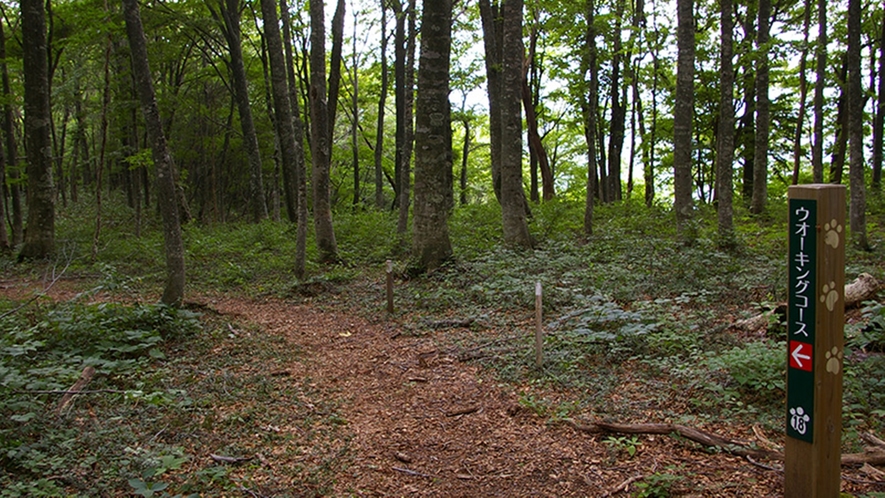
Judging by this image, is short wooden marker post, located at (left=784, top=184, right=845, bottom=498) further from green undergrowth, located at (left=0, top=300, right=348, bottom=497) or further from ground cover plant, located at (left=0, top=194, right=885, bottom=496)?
green undergrowth, located at (left=0, top=300, right=348, bottom=497)

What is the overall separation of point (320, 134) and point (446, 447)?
9035 millimetres

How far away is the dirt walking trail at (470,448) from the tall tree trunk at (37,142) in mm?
10826

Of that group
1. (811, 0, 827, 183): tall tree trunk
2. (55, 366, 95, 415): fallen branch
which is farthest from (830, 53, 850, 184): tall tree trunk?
(55, 366, 95, 415): fallen branch

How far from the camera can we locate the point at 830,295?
290 centimetres

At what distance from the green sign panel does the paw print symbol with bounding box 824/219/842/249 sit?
2.3 inches

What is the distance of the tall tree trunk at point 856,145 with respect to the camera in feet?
36.6

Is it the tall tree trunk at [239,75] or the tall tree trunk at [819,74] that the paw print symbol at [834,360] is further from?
the tall tree trunk at [239,75]

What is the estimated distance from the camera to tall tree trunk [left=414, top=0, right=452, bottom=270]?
10.6 metres

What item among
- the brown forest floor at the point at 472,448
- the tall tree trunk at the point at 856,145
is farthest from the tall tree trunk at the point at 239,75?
the tall tree trunk at the point at 856,145

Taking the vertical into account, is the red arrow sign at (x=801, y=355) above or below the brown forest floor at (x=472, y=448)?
above

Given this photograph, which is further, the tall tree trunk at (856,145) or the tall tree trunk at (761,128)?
the tall tree trunk at (761,128)

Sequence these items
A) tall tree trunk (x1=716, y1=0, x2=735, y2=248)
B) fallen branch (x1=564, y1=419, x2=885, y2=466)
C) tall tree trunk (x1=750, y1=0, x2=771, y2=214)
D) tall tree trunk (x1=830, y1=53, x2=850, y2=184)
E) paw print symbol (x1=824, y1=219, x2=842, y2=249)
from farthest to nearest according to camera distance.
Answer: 1. tall tree trunk (x1=830, y1=53, x2=850, y2=184)
2. tall tree trunk (x1=750, y1=0, x2=771, y2=214)
3. tall tree trunk (x1=716, y1=0, x2=735, y2=248)
4. fallen branch (x1=564, y1=419, x2=885, y2=466)
5. paw print symbol (x1=824, y1=219, x2=842, y2=249)

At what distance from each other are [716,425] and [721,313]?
304cm

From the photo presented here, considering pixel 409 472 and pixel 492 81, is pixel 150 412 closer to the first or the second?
pixel 409 472
